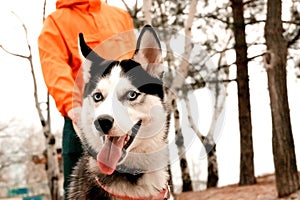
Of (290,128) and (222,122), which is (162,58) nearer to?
(222,122)

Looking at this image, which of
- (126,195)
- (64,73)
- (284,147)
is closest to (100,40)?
(64,73)

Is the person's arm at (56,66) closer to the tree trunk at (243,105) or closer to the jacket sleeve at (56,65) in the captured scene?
the jacket sleeve at (56,65)

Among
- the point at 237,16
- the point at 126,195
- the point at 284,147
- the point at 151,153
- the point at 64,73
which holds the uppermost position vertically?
the point at 237,16

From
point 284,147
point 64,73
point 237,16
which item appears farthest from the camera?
point 237,16

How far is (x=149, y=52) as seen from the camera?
9.90 ft

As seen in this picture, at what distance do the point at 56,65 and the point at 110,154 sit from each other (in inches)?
30.8

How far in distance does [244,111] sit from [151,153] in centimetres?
1545

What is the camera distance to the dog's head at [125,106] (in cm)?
284

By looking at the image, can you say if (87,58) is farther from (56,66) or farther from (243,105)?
(243,105)

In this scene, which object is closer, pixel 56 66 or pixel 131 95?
pixel 131 95

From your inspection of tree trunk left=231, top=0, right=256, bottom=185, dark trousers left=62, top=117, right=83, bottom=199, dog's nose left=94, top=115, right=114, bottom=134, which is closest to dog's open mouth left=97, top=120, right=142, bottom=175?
dog's nose left=94, top=115, right=114, bottom=134

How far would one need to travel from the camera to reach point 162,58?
3.09 m

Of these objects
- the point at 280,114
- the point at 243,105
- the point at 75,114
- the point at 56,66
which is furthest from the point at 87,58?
the point at 243,105

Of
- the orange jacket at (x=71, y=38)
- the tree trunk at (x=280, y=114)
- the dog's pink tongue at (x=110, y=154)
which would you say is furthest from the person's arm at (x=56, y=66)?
the tree trunk at (x=280, y=114)
